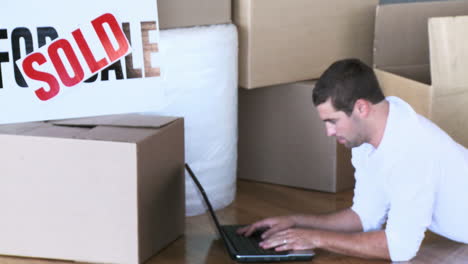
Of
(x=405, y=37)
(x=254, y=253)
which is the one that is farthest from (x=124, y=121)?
(x=405, y=37)

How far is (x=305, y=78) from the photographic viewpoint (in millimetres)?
2621

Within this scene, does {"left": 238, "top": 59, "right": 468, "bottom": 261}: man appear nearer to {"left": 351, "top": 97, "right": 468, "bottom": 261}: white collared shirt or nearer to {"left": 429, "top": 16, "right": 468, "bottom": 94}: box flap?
{"left": 351, "top": 97, "right": 468, "bottom": 261}: white collared shirt

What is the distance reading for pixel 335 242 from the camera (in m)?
1.95

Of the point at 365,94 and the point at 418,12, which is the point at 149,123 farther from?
the point at 418,12

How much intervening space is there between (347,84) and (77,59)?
797 millimetres

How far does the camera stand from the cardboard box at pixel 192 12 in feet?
7.47

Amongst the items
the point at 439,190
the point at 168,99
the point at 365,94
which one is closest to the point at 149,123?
the point at 168,99

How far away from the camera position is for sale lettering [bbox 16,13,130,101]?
214 cm

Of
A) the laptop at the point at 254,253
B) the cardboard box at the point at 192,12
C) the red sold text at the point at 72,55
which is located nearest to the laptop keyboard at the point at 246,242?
the laptop at the point at 254,253

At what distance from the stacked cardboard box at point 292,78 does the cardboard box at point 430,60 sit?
101 millimetres

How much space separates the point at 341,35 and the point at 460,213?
902 millimetres

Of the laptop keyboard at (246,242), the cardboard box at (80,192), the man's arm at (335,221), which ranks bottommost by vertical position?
the laptop keyboard at (246,242)

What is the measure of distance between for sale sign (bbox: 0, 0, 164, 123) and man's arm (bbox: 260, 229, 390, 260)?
580mm

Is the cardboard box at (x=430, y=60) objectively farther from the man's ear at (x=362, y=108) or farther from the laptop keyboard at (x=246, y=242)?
the laptop keyboard at (x=246, y=242)
